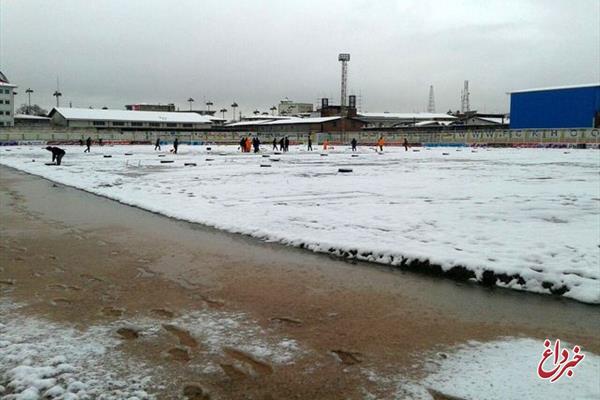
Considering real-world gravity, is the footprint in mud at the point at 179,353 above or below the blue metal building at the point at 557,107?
below

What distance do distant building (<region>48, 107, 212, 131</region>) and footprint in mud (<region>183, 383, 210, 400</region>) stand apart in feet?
289

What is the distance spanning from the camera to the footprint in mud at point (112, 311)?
5.27m

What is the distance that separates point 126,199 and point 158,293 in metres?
9.59

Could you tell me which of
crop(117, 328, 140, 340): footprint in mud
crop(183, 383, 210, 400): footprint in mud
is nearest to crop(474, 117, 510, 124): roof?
crop(117, 328, 140, 340): footprint in mud

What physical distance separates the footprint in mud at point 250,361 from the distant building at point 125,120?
87575 mm

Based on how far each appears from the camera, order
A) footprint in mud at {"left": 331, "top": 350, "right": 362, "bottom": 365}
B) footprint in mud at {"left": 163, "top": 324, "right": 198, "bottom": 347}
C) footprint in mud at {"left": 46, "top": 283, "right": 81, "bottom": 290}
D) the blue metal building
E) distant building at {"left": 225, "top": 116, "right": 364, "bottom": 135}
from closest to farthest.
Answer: footprint in mud at {"left": 331, "top": 350, "right": 362, "bottom": 365}
footprint in mud at {"left": 163, "top": 324, "right": 198, "bottom": 347}
footprint in mud at {"left": 46, "top": 283, "right": 81, "bottom": 290}
the blue metal building
distant building at {"left": 225, "top": 116, "right": 364, "bottom": 135}

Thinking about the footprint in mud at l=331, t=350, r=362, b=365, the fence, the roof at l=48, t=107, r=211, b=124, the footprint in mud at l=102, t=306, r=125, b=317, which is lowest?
the footprint in mud at l=102, t=306, r=125, b=317

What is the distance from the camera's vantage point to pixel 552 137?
171 ft

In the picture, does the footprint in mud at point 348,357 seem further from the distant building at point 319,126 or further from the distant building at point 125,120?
the distant building at point 319,126

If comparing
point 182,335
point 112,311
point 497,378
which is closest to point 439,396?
point 497,378

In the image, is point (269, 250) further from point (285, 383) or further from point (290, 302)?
point (285, 383)

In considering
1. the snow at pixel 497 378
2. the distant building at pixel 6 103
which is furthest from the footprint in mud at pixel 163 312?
the distant building at pixel 6 103

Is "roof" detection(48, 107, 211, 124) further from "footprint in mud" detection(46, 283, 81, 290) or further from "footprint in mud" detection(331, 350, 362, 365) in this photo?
"footprint in mud" detection(331, 350, 362, 365)

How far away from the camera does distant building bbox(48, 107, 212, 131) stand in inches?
3541
